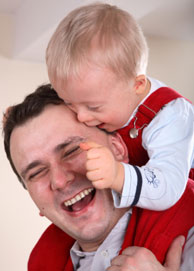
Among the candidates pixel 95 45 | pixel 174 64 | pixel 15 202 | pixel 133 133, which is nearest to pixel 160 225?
pixel 133 133

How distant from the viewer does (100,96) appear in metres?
1.14

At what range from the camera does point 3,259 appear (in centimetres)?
358

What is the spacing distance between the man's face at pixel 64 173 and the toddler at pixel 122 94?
14 cm

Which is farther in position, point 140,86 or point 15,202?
point 15,202

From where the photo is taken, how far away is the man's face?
130 cm

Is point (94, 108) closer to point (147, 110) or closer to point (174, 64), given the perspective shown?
point (147, 110)

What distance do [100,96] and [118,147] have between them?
264mm

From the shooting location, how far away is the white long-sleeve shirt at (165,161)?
1057 mm

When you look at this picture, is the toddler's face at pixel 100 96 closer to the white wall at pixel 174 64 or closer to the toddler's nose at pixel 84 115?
the toddler's nose at pixel 84 115

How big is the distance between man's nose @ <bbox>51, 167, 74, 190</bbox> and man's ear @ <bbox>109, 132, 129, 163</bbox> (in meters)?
0.16

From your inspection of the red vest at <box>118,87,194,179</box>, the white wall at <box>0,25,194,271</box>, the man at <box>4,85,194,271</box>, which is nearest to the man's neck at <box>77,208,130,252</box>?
the man at <box>4,85,194,271</box>

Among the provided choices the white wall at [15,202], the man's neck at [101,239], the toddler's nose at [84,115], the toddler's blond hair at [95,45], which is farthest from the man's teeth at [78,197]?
the white wall at [15,202]

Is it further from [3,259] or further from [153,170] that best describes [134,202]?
[3,259]

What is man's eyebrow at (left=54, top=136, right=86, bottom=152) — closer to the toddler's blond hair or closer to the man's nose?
the man's nose
